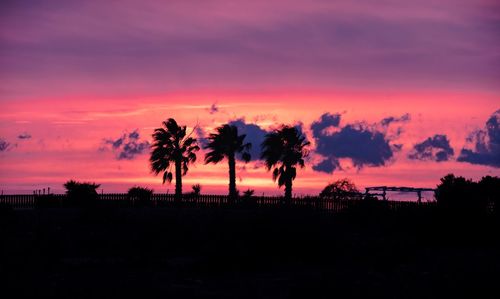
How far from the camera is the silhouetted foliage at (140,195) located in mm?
67250

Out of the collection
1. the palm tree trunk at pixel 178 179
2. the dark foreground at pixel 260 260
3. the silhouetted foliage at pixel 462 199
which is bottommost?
the dark foreground at pixel 260 260

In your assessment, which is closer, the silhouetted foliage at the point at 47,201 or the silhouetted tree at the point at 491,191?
the silhouetted tree at the point at 491,191

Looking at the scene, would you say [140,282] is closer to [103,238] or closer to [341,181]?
[103,238]

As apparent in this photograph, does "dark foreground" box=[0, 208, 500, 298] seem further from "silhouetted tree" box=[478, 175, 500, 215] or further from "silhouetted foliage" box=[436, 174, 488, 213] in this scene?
"silhouetted tree" box=[478, 175, 500, 215]

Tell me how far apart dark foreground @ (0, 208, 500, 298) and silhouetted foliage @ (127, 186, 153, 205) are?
109 ft

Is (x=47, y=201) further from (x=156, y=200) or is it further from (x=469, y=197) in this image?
(x=469, y=197)

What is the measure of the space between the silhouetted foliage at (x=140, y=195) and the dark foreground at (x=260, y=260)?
33.4 meters

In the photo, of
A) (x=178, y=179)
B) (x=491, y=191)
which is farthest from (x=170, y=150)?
(x=491, y=191)

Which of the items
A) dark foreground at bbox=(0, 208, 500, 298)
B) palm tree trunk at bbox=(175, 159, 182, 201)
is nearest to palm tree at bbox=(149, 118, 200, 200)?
palm tree trunk at bbox=(175, 159, 182, 201)

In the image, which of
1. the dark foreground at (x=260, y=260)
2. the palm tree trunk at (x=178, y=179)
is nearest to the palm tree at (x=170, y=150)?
the palm tree trunk at (x=178, y=179)

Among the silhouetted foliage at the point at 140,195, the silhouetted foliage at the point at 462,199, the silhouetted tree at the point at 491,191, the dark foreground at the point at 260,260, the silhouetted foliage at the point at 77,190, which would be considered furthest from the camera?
the silhouetted foliage at the point at 140,195

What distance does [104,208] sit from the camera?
130ft

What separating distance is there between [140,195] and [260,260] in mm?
48323

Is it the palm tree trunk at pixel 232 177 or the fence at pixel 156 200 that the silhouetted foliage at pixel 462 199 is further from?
the palm tree trunk at pixel 232 177
